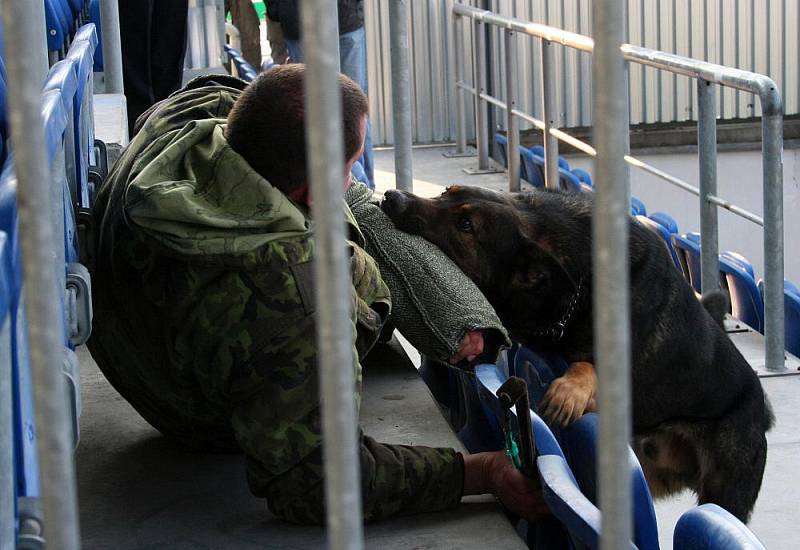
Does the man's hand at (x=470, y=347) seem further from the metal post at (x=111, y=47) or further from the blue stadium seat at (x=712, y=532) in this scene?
the metal post at (x=111, y=47)

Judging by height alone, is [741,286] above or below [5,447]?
below

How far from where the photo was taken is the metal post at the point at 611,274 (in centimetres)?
78

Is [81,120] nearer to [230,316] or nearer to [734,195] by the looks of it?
[230,316]

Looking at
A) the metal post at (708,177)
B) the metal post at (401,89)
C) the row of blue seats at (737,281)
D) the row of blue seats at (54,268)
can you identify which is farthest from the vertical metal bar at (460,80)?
the row of blue seats at (54,268)

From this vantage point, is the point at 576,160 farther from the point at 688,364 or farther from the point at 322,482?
the point at 322,482

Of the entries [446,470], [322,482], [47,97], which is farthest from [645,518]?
[47,97]

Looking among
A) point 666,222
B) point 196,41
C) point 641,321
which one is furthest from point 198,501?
point 196,41

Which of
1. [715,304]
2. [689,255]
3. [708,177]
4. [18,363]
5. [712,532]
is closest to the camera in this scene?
[18,363]

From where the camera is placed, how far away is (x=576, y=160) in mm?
8898

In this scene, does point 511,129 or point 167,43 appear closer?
point 167,43

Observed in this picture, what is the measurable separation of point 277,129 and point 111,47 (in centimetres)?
237

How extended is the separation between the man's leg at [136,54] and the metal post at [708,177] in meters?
2.32

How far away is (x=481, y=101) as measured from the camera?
7.98 m

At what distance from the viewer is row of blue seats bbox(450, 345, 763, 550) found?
1659 millimetres
